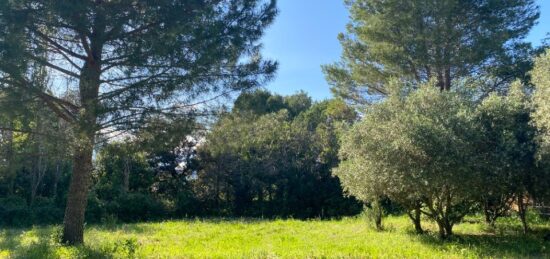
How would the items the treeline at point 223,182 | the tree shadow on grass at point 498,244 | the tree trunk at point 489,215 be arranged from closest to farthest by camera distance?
the tree shadow on grass at point 498,244 → the tree trunk at point 489,215 → the treeline at point 223,182

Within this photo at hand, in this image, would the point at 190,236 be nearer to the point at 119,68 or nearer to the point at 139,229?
the point at 139,229

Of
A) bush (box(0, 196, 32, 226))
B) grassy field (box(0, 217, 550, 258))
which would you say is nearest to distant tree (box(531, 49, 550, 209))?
grassy field (box(0, 217, 550, 258))

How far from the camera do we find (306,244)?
9.96 meters

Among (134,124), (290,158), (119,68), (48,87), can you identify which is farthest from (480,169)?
(290,158)

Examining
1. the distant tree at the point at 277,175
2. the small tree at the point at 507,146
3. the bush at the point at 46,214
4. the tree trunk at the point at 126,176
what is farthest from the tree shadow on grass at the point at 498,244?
the tree trunk at the point at 126,176

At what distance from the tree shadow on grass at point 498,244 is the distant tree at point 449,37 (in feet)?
19.2

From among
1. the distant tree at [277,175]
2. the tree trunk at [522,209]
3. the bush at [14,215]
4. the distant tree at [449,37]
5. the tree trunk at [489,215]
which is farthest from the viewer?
the distant tree at [277,175]

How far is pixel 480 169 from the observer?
8.73 m

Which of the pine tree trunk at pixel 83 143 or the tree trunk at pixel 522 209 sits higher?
the pine tree trunk at pixel 83 143

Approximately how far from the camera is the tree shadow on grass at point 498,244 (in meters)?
8.40

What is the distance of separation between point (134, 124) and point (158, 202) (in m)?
15.0

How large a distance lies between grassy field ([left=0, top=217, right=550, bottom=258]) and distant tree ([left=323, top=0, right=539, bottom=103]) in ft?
17.6

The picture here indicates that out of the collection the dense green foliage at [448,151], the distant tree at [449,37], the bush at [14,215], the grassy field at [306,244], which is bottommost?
the grassy field at [306,244]

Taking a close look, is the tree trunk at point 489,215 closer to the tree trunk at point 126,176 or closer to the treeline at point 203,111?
the treeline at point 203,111
